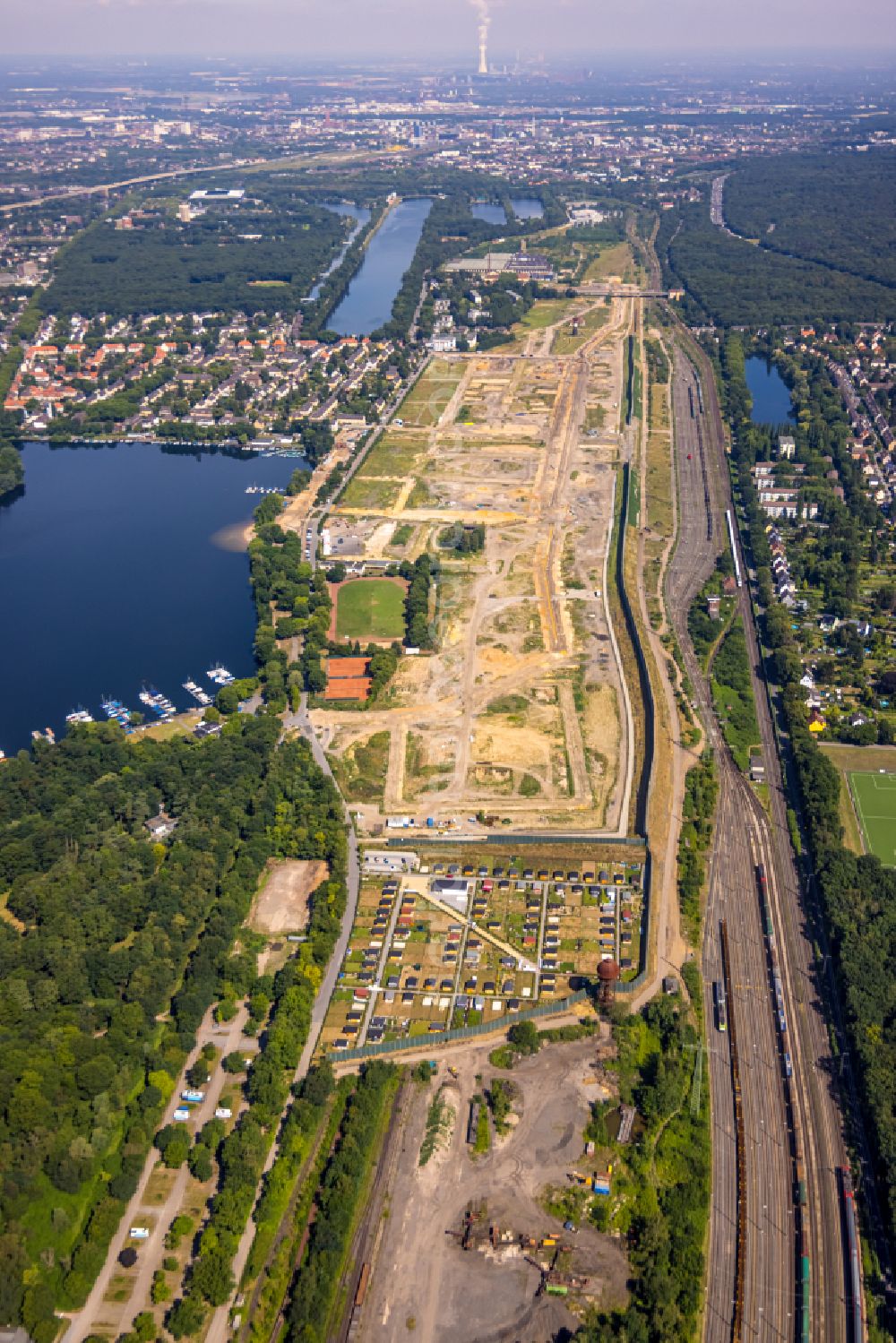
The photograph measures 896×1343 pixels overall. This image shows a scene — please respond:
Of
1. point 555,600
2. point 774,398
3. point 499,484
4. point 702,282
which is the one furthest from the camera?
point 702,282

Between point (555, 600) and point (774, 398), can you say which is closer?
point (555, 600)

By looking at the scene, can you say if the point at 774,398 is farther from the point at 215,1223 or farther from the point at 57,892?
the point at 215,1223

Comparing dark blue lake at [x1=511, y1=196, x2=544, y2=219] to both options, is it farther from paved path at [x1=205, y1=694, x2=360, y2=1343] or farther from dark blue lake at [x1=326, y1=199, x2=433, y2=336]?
paved path at [x1=205, y1=694, x2=360, y2=1343]

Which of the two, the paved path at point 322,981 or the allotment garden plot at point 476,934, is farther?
the allotment garden plot at point 476,934

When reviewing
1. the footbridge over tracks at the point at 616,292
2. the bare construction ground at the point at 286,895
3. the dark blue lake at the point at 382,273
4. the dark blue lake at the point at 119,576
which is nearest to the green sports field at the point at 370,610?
the dark blue lake at the point at 119,576

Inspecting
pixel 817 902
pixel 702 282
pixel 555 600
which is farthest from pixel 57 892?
pixel 702 282

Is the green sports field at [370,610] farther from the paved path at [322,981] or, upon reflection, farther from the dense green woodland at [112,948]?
the dense green woodland at [112,948]

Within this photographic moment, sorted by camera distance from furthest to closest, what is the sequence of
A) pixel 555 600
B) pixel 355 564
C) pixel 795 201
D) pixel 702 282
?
pixel 795 201, pixel 702 282, pixel 355 564, pixel 555 600
